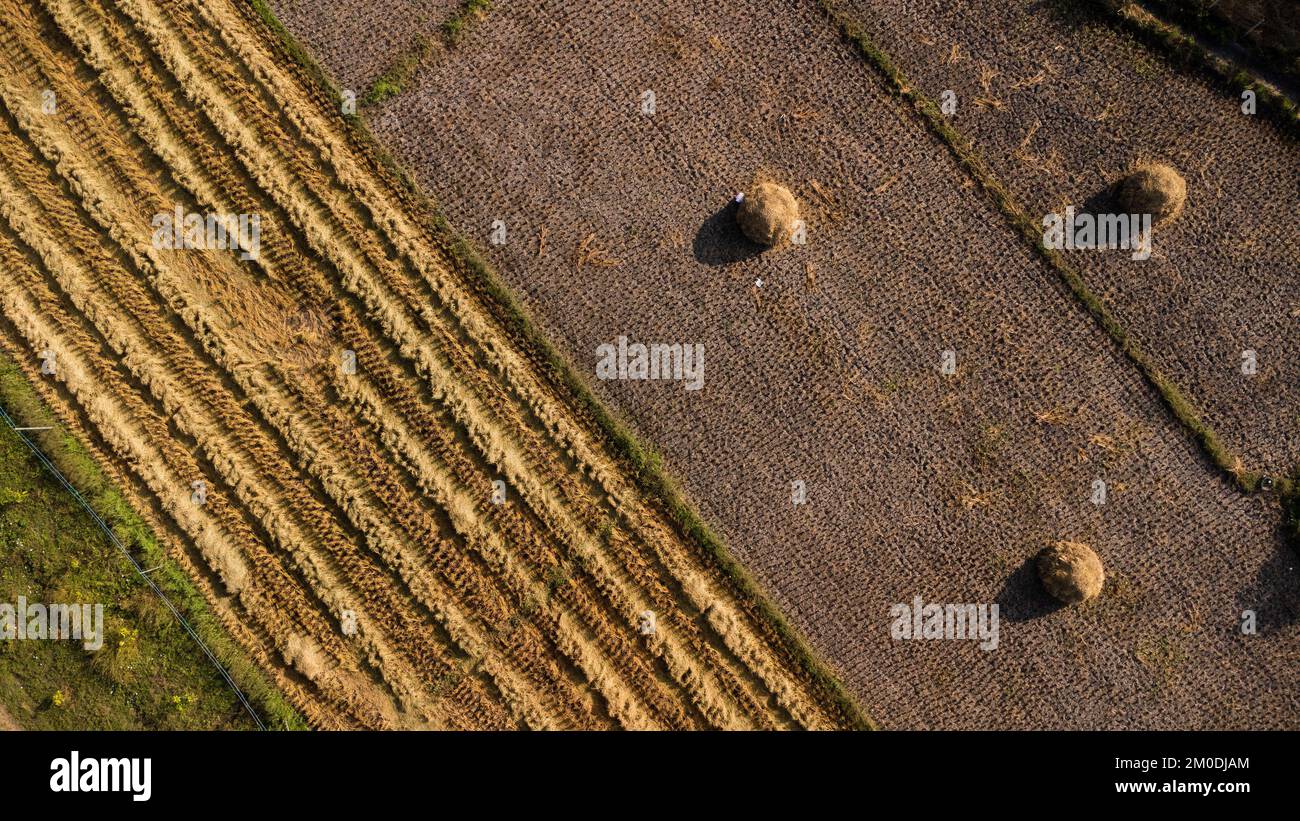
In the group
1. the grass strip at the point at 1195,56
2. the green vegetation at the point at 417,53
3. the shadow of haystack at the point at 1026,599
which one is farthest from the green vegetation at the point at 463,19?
the shadow of haystack at the point at 1026,599

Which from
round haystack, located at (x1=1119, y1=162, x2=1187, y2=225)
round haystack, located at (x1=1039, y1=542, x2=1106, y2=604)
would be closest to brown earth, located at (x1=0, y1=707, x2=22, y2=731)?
round haystack, located at (x1=1039, y1=542, x2=1106, y2=604)

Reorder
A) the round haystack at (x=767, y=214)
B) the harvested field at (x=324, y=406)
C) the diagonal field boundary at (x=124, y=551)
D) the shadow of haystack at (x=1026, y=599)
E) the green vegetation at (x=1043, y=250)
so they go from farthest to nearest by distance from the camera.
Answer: the shadow of haystack at (x=1026, y=599) < the green vegetation at (x=1043, y=250) < the harvested field at (x=324, y=406) < the diagonal field boundary at (x=124, y=551) < the round haystack at (x=767, y=214)

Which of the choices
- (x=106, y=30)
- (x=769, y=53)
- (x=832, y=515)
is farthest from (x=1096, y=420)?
(x=106, y=30)

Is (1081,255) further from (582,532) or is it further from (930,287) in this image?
(582,532)

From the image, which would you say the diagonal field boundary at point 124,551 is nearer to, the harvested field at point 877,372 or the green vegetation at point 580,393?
the green vegetation at point 580,393

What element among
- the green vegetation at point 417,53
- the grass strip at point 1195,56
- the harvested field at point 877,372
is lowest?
the harvested field at point 877,372

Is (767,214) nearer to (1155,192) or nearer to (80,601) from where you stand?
(1155,192)

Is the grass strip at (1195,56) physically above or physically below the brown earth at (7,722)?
above
